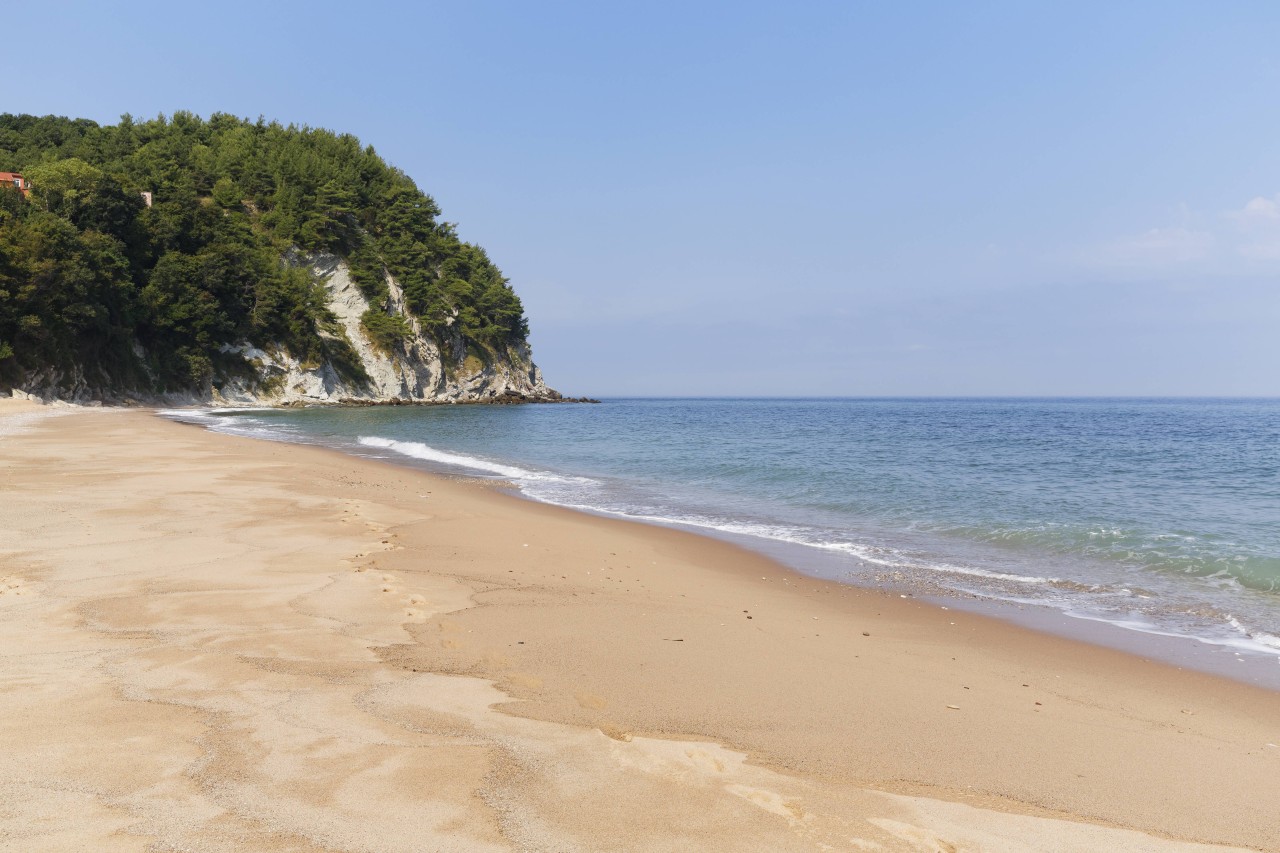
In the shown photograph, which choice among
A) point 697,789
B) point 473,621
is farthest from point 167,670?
point 697,789

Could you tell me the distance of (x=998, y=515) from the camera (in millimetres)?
15016

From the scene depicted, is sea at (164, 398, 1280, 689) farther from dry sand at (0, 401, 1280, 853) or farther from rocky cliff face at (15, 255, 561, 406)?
rocky cliff face at (15, 255, 561, 406)

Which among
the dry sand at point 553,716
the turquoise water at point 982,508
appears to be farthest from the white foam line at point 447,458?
the dry sand at point 553,716

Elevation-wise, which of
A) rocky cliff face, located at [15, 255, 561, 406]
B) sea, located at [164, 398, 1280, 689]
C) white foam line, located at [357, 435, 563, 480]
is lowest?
white foam line, located at [357, 435, 563, 480]

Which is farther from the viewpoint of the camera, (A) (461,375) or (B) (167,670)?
(A) (461,375)

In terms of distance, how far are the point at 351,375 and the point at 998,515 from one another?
71.9 meters

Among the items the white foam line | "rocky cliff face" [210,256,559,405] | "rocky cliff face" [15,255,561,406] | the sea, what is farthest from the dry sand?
"rocky cliff face" [210,256,559,405]

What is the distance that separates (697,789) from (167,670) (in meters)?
3.35

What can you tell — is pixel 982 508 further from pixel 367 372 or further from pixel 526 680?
pixel 367 372

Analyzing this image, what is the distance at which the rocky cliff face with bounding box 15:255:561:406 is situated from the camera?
61.4m

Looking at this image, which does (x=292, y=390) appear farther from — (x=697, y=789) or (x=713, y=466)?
(x=697, y=789)

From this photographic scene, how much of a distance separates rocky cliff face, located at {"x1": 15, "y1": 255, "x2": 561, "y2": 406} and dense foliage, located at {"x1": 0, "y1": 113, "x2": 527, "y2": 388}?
3.31 feet

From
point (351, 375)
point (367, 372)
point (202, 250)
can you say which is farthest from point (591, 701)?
point (367, 372)

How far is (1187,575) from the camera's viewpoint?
33.9ft
